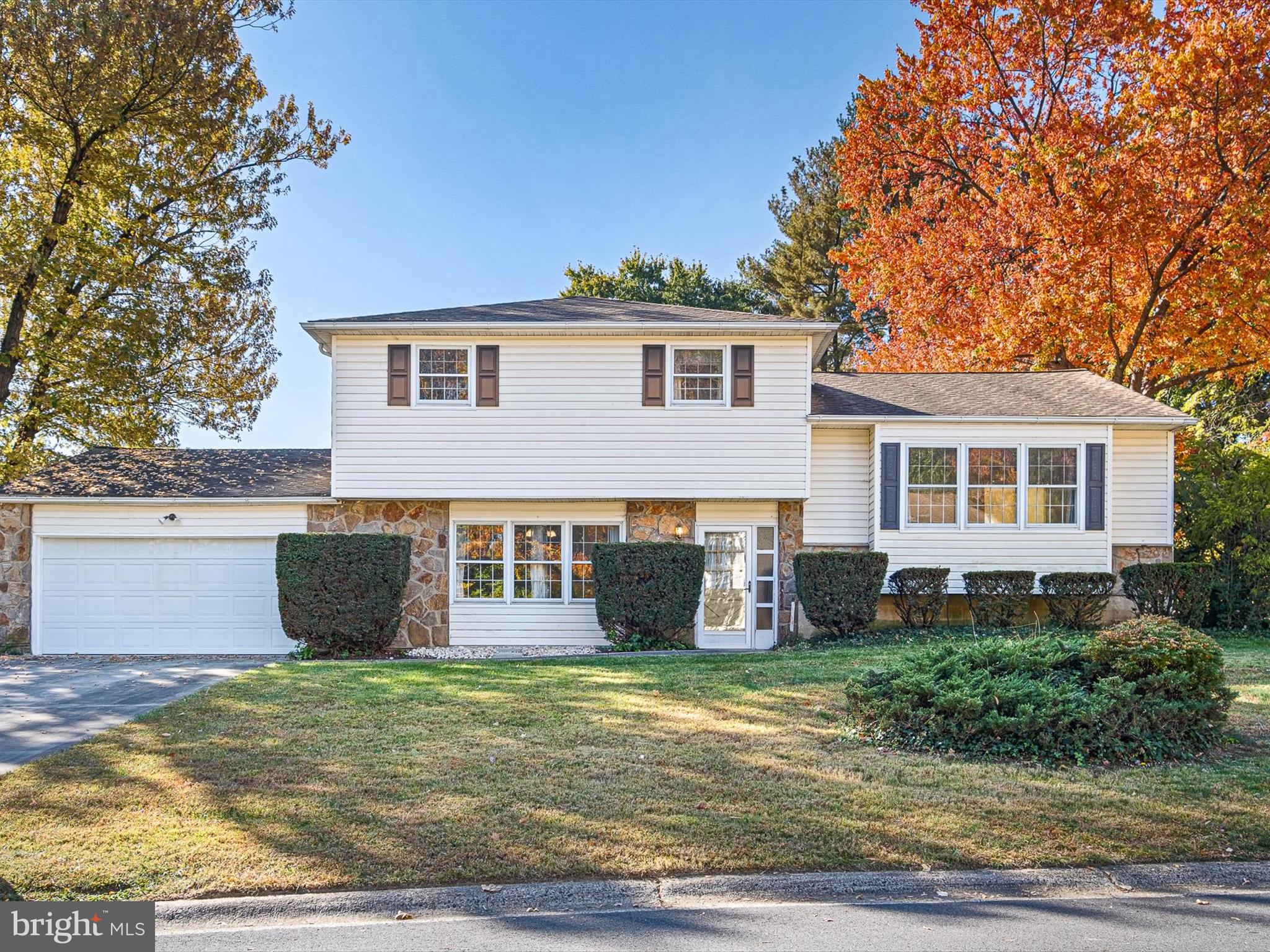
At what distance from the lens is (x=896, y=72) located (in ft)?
71.5

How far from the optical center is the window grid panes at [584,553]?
1416 cm

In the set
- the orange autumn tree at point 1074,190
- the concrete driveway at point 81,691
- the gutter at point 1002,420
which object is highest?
the orange autumn tree at point 1074,190

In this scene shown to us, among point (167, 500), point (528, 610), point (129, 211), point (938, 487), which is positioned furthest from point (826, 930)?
point (129, 211)

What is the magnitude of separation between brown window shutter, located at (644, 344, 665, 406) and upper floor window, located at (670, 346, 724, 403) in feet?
0.64

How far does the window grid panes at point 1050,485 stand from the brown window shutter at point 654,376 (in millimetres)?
6251

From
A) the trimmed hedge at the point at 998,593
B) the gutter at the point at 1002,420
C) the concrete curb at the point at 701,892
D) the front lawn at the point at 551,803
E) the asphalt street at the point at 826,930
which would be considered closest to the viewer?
the asphalt street at the point at 826,930

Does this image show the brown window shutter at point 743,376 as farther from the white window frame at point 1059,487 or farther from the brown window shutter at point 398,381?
the brown window shutter at point 398,381

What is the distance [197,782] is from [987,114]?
73.2 ft

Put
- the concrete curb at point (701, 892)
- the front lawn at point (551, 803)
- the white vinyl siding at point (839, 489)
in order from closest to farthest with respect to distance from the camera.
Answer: the concrete curb at point (701, 892) → the front lawn at point (551, 803) → the white vinyl siding at point (839, 489)

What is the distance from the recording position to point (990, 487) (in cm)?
1382

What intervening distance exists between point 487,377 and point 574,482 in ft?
7.51

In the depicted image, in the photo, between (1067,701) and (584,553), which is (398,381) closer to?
(584,553)

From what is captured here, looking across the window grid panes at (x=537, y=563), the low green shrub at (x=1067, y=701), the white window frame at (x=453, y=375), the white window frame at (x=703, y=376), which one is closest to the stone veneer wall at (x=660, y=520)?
the window grid panes at (x=537, y=563)

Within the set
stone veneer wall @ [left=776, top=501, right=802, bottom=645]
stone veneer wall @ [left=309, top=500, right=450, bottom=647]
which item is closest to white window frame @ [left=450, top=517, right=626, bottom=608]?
stone veneer wall @ [left=309, top=500, right=450, bottom=647]
